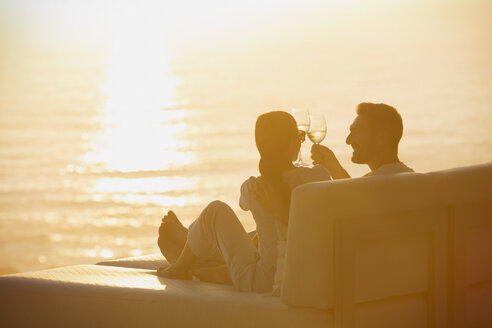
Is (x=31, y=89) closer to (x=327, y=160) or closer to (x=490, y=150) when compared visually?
(x=490, y=150)

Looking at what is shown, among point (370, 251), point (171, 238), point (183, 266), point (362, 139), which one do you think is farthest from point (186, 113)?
point (370, 251)

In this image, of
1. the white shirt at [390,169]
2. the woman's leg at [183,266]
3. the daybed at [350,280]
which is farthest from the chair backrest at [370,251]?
the woman's leg at [183,266]

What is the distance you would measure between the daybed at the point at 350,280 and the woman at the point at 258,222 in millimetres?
122

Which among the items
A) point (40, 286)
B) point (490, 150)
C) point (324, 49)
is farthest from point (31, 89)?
point (40, 286)

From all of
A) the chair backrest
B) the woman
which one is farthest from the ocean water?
the chair backrest

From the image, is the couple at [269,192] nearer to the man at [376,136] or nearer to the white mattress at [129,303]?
the man at [376,136]

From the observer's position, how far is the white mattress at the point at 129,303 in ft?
11.4

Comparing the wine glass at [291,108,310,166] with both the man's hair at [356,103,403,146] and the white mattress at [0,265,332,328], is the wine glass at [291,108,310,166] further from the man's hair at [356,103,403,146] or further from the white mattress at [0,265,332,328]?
the white mattress at [0,265,332,328]

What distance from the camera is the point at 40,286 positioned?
398 cm

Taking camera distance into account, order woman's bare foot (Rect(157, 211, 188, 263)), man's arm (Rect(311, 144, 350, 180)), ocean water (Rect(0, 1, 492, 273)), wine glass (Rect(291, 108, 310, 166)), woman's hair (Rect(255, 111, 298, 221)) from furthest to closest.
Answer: ocean water (Rect(0, 1, 492, 273)), woman's bare foot (Rect(157, 211, 188, 263)), man's arm (Rect(311, 144, 350, 180)), wine glass (Rect(291, 108, 310, 166)), woman's hair (Rect(255, 111, 298, 221))

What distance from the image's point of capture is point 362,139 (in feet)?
12.6

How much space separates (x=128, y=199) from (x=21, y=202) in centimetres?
117

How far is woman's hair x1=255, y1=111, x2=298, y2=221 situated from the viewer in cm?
369

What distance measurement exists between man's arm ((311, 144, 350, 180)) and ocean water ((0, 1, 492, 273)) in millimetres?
4182
